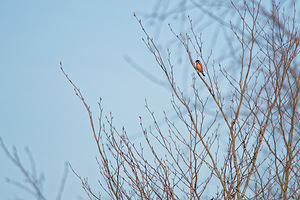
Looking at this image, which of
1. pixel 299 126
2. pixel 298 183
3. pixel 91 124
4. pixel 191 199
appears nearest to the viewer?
pixel 91 124

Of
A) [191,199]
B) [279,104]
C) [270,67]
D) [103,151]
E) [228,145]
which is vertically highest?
[270,67]

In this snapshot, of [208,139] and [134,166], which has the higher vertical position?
[208,139]

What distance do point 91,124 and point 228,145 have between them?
1.37 meters

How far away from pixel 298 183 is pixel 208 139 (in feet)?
3.37

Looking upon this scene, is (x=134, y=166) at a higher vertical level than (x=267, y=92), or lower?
lower

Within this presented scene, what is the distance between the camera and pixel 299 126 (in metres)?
4.66

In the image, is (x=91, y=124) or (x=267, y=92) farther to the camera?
(x=267, y=92)

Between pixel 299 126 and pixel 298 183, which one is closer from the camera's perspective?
pixel 298 183

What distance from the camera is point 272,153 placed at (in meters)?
4.24

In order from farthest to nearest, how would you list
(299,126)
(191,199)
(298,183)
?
(299,126), (298,183), (191,199)

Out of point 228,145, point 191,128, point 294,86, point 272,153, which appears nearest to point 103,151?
point 191,128

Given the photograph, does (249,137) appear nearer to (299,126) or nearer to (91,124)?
(299,126)

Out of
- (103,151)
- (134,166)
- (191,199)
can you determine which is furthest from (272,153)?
(103,151)

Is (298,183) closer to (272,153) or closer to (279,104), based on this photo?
(272,153)
